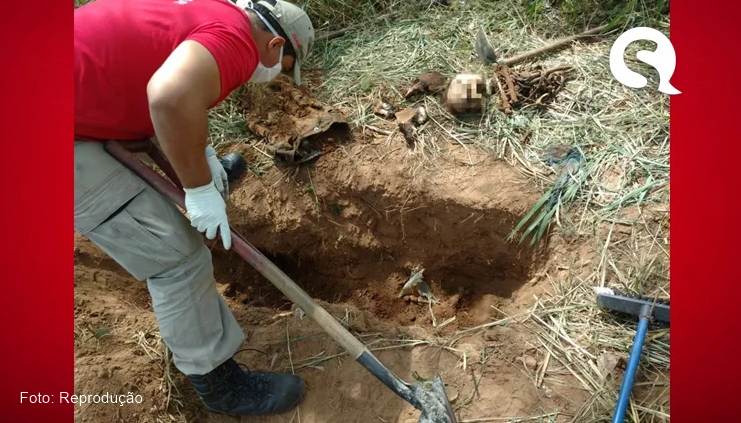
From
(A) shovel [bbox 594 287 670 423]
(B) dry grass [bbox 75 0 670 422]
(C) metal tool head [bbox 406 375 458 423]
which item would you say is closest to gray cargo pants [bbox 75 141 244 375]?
(B) dry grass [bbox 75 0 670 422]

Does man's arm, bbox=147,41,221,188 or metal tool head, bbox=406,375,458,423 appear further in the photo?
metal tool head, bbox=406,375,458,423

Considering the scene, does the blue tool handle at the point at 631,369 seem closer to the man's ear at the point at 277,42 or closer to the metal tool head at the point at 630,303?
the metal tool head at the point at 630,303

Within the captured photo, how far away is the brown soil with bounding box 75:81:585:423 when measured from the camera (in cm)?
227

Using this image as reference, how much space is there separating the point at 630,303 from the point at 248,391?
5.61ft

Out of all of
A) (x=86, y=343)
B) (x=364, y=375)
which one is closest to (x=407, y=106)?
(x=364, y=375)

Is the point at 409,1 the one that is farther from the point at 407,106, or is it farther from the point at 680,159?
the point at 680,159

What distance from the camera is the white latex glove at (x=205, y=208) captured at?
1.94m

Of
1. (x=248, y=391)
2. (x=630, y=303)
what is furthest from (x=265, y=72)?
(x=630, y=303)

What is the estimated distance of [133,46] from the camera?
1.79 meters

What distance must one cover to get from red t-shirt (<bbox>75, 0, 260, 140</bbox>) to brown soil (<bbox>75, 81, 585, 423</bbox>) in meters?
1.20

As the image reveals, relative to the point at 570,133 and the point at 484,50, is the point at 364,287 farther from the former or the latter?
the point at 484,50

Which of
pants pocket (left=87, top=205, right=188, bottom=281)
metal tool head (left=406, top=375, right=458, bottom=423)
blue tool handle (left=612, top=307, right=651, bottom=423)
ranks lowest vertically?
metal tool head (left=406, top=375, right=458, bottom=423)

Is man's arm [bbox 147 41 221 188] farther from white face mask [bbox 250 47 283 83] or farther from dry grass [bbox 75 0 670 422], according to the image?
dry grass [bbox 75 0 670 422]

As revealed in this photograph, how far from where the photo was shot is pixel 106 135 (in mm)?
1970
